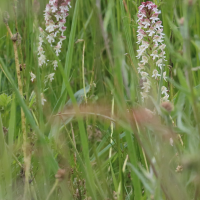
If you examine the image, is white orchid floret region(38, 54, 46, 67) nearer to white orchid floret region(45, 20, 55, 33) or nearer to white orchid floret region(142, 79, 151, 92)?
white orchid floret region(45, 20, 55, 33)

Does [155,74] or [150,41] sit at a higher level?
[150,41]

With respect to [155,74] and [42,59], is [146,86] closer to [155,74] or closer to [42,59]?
[155,74]

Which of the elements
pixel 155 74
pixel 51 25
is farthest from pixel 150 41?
pixel 51 25

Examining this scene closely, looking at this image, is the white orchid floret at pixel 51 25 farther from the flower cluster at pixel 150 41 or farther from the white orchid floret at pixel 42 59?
the flower cluster at pixel 150 41

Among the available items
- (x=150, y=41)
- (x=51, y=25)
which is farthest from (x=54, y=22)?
(x=150, y=41)

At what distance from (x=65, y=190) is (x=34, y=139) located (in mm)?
335

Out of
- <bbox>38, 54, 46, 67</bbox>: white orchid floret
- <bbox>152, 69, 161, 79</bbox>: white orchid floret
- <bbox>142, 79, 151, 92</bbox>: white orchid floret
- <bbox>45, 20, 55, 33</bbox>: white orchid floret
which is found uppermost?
<bbox>45, 20, 55, 33</bbox>: white orchid floret

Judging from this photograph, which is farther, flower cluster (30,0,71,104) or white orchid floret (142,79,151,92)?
flower cluster (30,0,71,104)

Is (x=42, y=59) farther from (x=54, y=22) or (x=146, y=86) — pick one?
(x=146, y=86)

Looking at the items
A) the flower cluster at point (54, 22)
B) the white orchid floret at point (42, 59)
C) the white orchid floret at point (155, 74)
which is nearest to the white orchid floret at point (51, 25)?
the flower cluster at point (54, 22)

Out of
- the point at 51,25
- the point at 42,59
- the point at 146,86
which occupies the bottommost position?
the point at 146,86

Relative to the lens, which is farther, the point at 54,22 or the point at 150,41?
the point at 54,22

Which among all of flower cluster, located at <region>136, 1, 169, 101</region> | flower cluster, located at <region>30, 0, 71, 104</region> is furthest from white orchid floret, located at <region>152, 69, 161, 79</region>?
flower cluster, located at <region>30, 0, 71, 104</region>

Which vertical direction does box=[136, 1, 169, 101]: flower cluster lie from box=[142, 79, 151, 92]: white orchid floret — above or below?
above
